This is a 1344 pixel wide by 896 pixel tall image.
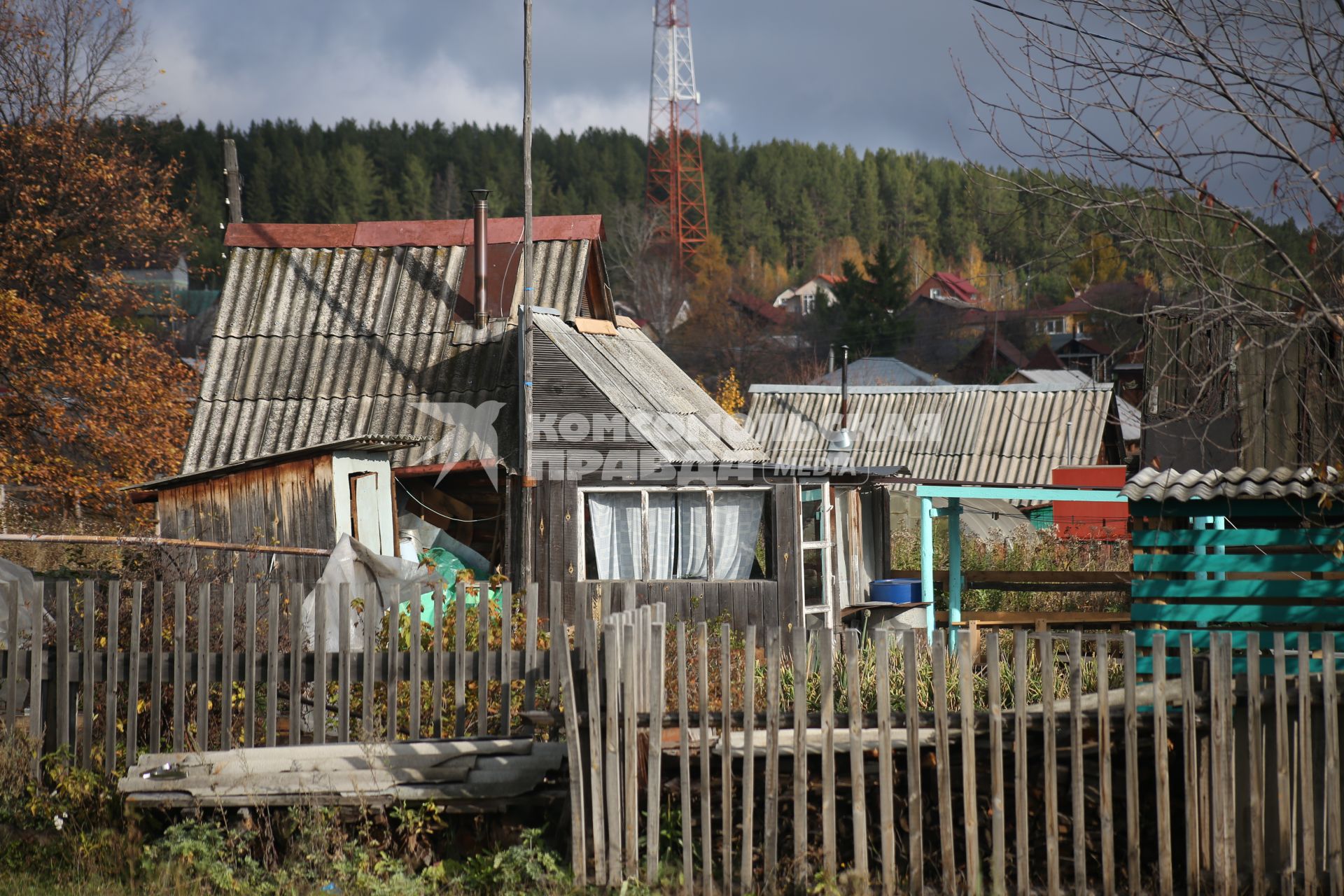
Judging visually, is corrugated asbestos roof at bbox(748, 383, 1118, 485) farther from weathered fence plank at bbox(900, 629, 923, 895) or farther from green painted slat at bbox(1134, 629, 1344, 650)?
weathered fence plank at bbox(900, 629, 923, 895)

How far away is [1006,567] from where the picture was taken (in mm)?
17531

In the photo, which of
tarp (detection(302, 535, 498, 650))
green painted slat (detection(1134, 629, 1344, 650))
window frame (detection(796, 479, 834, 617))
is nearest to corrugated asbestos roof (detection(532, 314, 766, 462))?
window frame (detection(796, 479, 834, 617))

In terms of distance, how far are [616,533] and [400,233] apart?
7101 millimetres

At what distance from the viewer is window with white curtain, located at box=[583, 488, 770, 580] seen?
11859 millimetres

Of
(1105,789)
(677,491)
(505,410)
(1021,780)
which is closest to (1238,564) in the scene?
(1105,789)

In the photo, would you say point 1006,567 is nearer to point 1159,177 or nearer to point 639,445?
point 639,445

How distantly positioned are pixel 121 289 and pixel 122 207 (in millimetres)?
2142

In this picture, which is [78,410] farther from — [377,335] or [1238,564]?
[1238,564]

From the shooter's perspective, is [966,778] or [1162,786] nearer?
[1162,786]

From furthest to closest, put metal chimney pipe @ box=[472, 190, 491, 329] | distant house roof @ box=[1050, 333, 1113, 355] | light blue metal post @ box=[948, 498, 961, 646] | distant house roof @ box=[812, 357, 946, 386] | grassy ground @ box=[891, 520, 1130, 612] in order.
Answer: distant house roof @ box=[1050, 333, 1113, 355]
distant house roof @ box=[812, 357, 946, 386]
grassy ground @ box=[891, 520, 1130, 612]
metal chimney pipe @ box=[472, 190, 491, 329]
light blue metal post @ box=[948, 498, 961, 646]

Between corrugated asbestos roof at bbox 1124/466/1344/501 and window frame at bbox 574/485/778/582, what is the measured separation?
5.08m

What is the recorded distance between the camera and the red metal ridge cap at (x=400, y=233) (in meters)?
16.1

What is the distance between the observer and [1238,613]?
6809mm

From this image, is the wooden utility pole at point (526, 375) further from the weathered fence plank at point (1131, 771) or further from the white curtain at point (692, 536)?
the weathered fence plank at point (1131, 771)
